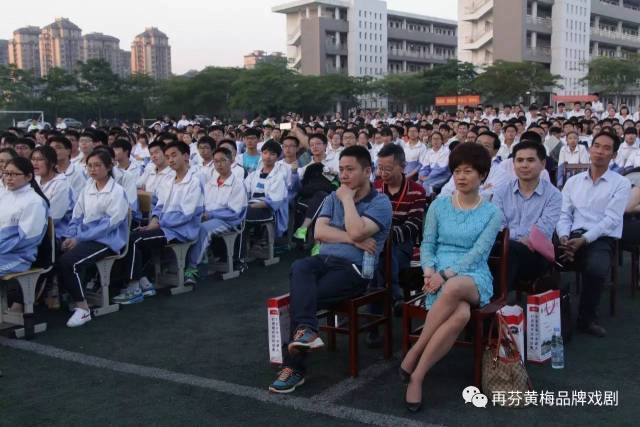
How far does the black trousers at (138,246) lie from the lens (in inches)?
224

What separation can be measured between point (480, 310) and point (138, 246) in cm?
330

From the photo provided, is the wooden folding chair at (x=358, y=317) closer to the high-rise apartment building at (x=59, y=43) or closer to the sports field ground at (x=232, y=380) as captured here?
the sports field ground at (x=232, y=380)

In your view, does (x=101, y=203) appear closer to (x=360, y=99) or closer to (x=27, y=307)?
(x=27, y=307)

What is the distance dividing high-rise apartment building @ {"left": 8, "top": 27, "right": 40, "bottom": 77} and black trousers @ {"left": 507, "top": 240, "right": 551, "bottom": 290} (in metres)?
88.1

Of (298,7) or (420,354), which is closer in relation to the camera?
(420,354)

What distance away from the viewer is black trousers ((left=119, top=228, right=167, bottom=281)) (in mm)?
5699

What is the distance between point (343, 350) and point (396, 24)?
65946mm

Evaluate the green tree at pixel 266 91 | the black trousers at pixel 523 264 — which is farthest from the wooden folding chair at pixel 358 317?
the green tree at pixel 266 91

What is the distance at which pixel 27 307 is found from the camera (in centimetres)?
482

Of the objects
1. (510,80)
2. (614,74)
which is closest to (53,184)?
(510,80)

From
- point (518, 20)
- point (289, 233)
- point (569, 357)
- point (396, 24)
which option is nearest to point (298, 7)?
point (396, 24)

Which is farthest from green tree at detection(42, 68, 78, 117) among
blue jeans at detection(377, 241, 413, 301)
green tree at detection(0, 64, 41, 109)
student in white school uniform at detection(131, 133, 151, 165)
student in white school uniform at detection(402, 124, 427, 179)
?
blue jeans at detection(377, 241, 413, 301)

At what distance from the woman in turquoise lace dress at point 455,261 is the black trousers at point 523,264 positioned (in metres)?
0.59

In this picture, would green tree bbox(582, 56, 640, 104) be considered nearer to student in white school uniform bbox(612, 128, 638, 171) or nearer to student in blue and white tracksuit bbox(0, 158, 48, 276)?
student in white school uniform bbox(612, 128, 638, 171)
